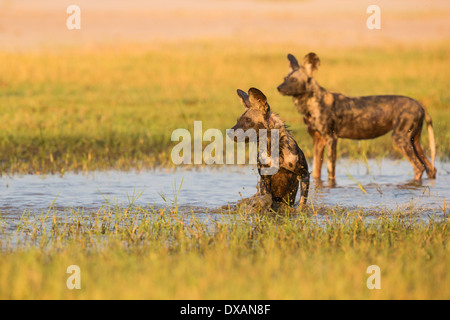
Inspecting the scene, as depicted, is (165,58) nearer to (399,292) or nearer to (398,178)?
(398,178)

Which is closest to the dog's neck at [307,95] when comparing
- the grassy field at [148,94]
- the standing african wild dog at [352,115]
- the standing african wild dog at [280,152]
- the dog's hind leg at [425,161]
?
the standing african wild dog at [352,115]

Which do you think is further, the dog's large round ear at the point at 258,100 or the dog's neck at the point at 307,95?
the dog's neck at the point at 307,95

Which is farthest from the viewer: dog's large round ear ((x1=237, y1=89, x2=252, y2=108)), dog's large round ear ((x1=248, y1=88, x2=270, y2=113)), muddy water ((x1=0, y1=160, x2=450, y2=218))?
muddy water ((x1=0, y1=160, x2=450, y2=218))

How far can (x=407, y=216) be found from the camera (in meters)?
7.22

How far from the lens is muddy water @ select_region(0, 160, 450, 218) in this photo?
25.8 ft

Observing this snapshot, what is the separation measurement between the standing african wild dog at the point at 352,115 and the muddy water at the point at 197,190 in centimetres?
48

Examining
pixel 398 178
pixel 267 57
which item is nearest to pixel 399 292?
pixel 398 178

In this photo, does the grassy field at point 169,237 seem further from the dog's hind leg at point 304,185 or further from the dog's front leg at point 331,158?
the dog's front leg at point 331,158

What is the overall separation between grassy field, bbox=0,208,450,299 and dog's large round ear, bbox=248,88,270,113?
1.05 meters

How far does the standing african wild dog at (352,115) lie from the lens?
9977 mm

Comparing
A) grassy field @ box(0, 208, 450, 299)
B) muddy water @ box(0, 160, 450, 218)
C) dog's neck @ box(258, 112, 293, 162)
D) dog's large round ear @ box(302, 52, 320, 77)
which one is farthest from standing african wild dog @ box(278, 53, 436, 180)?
grassy field @ box(0, 208, 450, 299)

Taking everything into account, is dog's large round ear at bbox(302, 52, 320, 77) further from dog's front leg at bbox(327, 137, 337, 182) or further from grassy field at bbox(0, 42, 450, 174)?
grassy field at bbox(0, 42, 450, 174)

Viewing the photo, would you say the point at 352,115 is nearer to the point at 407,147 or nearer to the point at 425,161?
the point at 407,147

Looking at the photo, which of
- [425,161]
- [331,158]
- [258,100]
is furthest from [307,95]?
[258,100]
